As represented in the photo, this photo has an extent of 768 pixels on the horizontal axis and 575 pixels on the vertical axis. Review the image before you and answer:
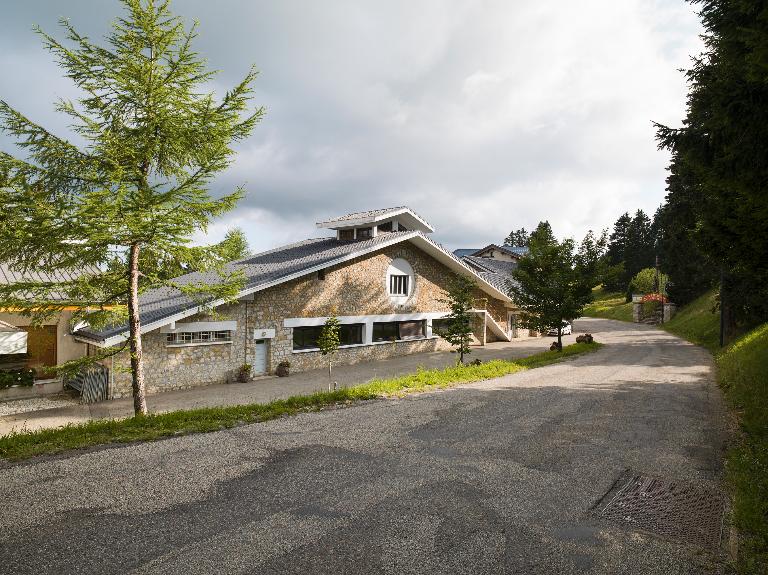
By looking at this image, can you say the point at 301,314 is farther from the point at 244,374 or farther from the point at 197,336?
the point at 197,336

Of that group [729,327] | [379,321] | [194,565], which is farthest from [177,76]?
[729,327]

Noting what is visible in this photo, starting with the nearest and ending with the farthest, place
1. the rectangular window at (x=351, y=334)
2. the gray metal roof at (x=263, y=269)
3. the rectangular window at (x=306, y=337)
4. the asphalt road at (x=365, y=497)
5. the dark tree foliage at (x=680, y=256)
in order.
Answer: the asphalt road at (x=365, y=497) < the gray metal roof at (x=263, y=269) < the rectangular window at (x=306, y=337) < the rectangular window at (x=351, y=334) < the dark tree foliage at (x=680, y=256)

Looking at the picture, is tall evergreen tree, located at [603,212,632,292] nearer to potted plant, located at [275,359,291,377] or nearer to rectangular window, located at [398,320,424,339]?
rectangular window, located at [398,320,424,339]

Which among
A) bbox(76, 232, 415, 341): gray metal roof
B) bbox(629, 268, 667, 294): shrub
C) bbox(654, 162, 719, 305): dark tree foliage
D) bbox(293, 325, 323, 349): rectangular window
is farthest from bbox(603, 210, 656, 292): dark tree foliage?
bbox(293, 325, 323, 349): rectangular window

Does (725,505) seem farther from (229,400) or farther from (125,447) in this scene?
(229,400)

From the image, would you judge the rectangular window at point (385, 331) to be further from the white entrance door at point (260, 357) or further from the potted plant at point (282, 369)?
the white entrance door at point (260, 357)

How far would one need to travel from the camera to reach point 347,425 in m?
9.42

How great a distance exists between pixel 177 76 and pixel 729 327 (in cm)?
3142

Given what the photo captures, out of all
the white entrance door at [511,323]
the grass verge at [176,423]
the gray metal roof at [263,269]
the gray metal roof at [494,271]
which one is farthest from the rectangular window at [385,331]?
the white entrance door at [511,323]

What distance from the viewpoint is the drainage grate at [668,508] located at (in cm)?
536

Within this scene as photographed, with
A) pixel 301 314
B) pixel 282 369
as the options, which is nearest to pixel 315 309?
pixel 301 314

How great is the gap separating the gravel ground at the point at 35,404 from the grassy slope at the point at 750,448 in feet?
58.2

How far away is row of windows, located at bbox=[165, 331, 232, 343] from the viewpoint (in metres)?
16.5

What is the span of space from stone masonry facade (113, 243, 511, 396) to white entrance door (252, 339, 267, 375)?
20 centimetres
